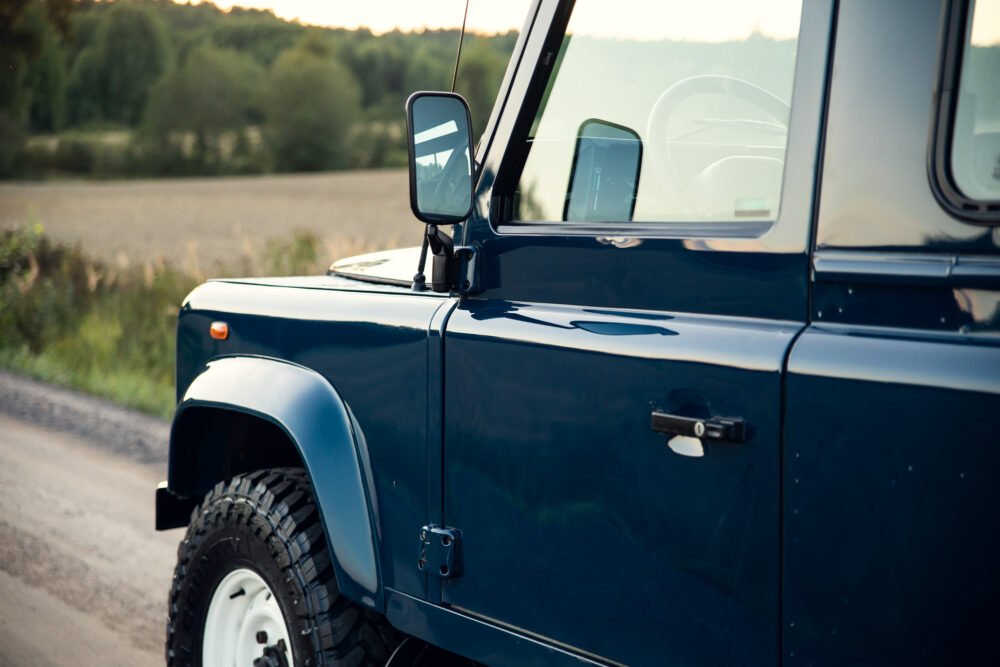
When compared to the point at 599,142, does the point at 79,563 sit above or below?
below

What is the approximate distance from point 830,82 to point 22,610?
3.91 m

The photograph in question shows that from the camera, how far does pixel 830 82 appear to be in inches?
73.1

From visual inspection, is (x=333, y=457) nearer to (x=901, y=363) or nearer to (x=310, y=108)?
(x=901, y=363)

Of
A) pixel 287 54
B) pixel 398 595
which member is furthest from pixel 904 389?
pixel 287 54

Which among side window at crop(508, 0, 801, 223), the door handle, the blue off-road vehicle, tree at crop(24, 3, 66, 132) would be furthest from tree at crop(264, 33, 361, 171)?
the door handle

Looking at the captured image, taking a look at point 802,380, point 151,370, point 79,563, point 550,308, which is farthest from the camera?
point 151,370

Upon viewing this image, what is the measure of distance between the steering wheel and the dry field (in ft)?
39.2

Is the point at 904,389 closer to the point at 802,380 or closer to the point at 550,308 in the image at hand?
the point at 802,380

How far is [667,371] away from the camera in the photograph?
201 cm

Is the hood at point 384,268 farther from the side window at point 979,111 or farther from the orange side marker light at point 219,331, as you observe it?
the side window at point 979,111

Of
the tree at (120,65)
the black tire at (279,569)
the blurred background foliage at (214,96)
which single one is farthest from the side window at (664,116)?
the tree at (120,65)

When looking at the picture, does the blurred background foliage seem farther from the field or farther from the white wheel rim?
the white wheel rim

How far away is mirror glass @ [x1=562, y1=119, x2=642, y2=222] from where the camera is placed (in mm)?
2254

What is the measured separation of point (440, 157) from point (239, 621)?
1409 mm
